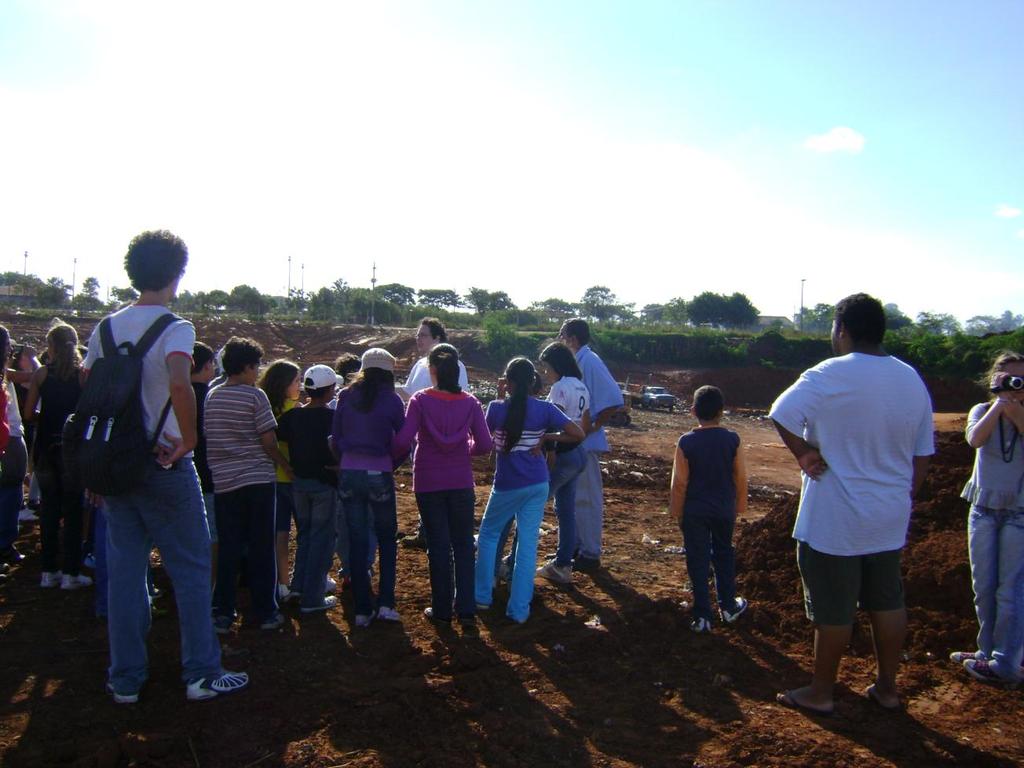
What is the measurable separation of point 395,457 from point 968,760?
3272 mm

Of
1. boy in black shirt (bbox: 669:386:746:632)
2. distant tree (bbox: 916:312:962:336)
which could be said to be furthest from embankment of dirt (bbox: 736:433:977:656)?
distant tree (bbox: 916:312:962:336)

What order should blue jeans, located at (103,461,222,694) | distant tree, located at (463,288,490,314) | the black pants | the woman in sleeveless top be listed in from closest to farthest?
1. blue jeans, located at (103,461,222,694)
2. the black pants
3. the woman in sleeveless top
4. distant tree, located at (463,288,490,314)

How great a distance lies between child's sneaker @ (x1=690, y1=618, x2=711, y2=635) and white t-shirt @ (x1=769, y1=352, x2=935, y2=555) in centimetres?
159

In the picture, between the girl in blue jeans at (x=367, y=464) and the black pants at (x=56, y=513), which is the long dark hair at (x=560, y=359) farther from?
the black pants at (x=56, y=513)

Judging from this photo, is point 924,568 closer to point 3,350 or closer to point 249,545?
point 249,545

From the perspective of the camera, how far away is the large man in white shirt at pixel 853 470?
3.52m

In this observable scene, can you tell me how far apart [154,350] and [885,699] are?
3.85 metres

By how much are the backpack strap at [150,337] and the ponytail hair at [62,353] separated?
94.2 inches

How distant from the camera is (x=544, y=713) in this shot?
3.78 meters

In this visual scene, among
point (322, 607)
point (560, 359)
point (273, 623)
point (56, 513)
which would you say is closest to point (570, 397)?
point (560, 359)

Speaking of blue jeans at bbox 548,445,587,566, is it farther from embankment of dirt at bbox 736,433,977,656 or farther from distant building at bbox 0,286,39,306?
distant building at bbox 0,286,39,306

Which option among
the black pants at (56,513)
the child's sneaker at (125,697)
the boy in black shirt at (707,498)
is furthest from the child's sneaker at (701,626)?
the black pants at (56,513)

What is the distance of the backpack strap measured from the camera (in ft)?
11.5

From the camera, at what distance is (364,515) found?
4.89m
